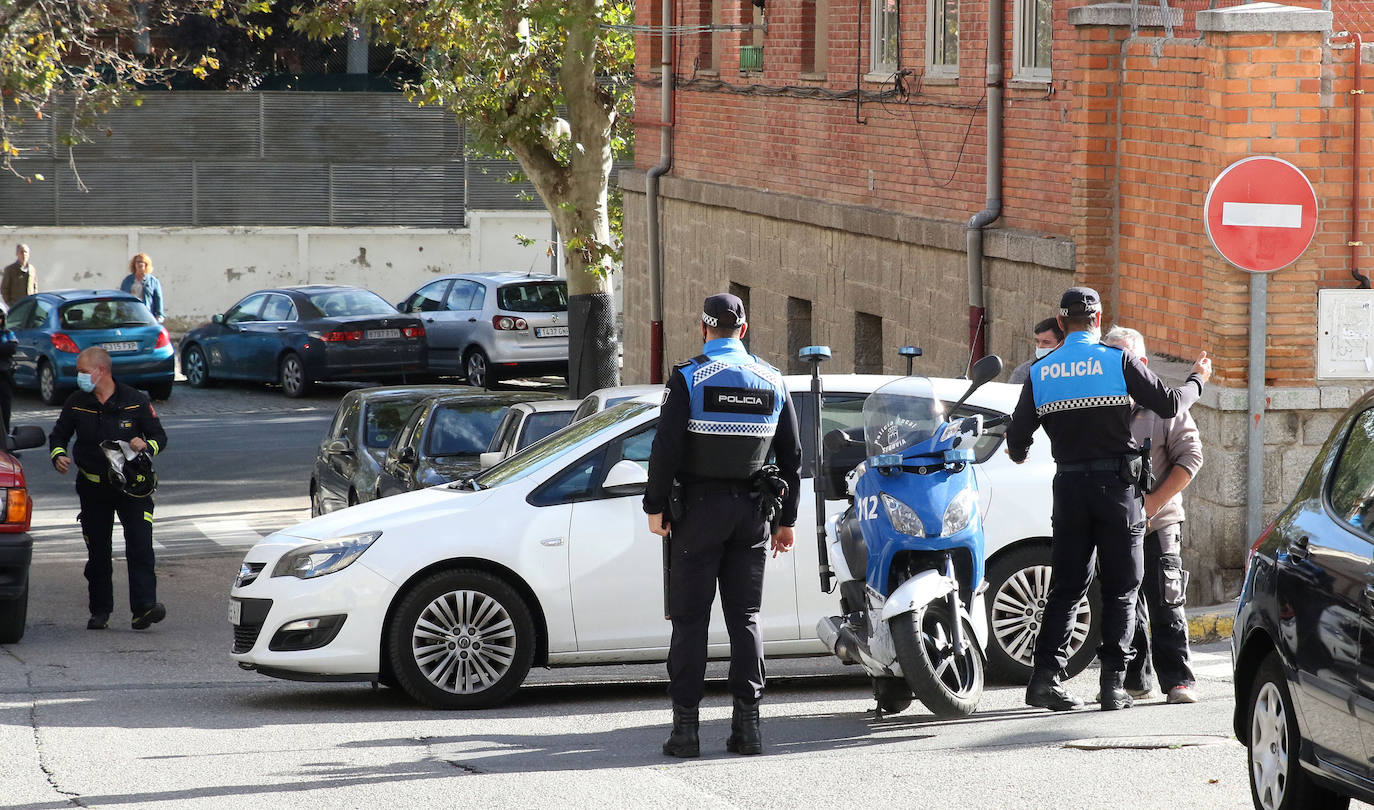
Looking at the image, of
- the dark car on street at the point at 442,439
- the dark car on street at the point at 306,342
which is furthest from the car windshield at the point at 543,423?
the dark car on street at the point at 306,342

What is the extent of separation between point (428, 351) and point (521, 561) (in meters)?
18.3

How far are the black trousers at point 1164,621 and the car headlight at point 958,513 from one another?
112 cm

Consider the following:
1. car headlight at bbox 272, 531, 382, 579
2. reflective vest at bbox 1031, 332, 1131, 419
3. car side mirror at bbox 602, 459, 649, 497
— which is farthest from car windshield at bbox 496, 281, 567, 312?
reflective vest at bbox 1031, 332, 1131, 419

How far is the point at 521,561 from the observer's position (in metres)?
9.02

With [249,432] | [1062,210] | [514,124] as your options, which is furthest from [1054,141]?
[249,432]

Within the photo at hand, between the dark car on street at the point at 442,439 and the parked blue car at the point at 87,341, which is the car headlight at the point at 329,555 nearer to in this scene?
the dark car on street at the point at 442,439

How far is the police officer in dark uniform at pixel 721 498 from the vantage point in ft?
24.6

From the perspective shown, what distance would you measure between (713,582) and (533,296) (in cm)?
1953

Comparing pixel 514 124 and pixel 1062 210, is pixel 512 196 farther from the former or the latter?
pixel 1062 210

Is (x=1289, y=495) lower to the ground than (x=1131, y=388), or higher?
lower

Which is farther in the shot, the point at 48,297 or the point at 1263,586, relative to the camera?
the point at 48,297

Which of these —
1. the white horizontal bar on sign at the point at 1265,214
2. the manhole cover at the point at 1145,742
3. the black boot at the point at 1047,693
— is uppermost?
the white horizontal bar on sign at the point at 1265,214

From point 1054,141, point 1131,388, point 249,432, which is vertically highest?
point 1054,141

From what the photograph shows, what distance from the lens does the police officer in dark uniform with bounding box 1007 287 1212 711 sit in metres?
7.98
